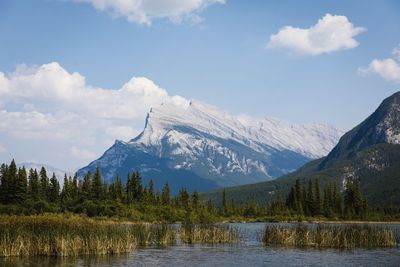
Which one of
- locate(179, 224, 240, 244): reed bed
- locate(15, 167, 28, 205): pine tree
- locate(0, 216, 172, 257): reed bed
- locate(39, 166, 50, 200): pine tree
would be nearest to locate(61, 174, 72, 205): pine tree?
locate(39, 166, 50, 200): pine tree

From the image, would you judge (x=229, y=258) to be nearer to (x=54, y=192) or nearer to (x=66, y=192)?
(x=54, y=192)

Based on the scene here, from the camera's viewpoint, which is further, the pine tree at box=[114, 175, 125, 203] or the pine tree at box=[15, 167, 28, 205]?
the pine tree at box=[114, 175, 125, 203]

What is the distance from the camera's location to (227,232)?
82.7m

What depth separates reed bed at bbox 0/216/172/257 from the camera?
59.2m

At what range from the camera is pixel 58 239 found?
6047cm

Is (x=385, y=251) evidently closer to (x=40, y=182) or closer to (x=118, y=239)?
(x=118, y=239)

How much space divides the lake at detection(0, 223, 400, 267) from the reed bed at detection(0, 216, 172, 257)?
66.1 inches

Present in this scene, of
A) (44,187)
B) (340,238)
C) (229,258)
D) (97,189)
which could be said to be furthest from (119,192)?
(229,258)

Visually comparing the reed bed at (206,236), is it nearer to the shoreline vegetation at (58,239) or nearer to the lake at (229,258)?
the lake at (229,258)

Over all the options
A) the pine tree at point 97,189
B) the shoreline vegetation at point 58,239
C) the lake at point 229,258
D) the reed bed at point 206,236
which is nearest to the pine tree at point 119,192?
the pine tree at point 97,189

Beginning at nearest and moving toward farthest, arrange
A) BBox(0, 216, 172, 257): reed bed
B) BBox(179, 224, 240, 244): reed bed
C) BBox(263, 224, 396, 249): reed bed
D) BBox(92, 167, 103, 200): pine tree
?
1. BBox(0, 216, 172, 257): reed bed
2. BBox(263, 224, 396, 249): reed bed
3. BBox(179, 224, 240, 244): reed bed
4. BBox(92, 167, 103, 200): pine tree

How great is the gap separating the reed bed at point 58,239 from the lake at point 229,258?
5.51ft

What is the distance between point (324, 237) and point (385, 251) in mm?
8384

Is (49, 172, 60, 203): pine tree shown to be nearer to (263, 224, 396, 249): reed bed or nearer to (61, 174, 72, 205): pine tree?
(61, 174, 72, 205): pine tree
